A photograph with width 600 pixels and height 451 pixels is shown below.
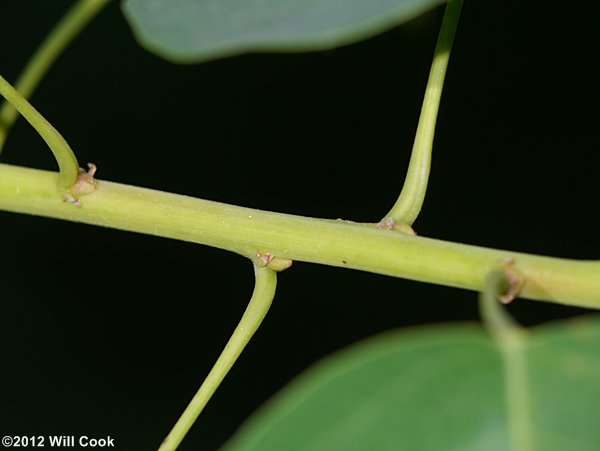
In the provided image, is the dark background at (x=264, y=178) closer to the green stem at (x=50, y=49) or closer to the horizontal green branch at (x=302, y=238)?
the green stem at (x=50, y=49)

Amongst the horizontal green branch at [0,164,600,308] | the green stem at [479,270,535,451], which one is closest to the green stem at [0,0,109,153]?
the horizontal green branch at [0,164,600,308]

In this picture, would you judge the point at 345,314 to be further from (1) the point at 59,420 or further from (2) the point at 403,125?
(1) the point at 59,420

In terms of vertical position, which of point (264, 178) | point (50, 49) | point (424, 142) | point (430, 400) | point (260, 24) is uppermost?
point (264, 178)

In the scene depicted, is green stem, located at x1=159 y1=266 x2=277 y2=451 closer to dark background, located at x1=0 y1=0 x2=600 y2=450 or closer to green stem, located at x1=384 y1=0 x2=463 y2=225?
green stem, located at x1=384 y1=0 x2=463 y2=225

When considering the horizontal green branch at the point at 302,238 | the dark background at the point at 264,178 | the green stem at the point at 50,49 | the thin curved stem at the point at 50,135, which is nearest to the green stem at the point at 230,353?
the horizontal green branch at the point at 302,238

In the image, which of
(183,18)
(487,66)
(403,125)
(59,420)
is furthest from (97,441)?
(183,18)

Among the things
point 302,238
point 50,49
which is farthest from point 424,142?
point 50,49

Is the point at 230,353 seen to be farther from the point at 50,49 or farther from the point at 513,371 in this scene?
the point at 50,49
